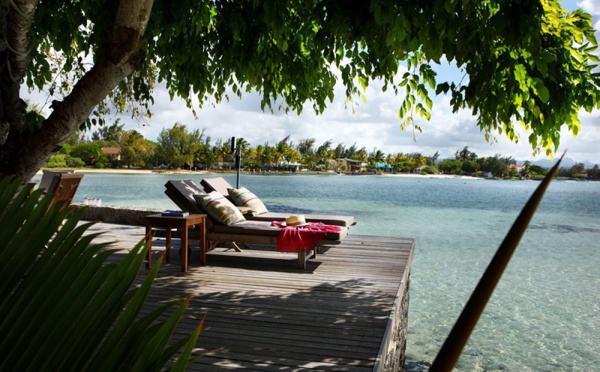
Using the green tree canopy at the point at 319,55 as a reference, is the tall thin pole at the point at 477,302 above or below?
below

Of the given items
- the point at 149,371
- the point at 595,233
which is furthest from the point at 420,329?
the point at 595,233

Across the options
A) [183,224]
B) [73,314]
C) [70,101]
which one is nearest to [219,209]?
[183,224]

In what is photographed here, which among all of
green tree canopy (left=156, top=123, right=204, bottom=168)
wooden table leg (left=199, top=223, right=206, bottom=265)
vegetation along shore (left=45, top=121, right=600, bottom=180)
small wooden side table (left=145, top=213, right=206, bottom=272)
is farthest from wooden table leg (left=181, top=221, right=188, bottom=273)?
green tree canopy (left=156, top=123, right=204, bottom=168)

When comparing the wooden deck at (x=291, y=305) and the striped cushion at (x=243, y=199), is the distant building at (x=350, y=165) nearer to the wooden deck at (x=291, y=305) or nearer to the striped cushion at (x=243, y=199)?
the striped cushion at (x=243, y=199)

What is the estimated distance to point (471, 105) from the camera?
3.72m

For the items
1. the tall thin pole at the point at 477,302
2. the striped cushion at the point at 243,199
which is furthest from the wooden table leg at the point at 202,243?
the tall thin pole at the point at 477,302

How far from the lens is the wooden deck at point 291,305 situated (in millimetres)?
2934

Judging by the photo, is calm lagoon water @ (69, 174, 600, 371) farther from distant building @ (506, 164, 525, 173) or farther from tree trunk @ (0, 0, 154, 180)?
distant building @ (506, 164, 525, 173)

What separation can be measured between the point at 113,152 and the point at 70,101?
73.6 meters

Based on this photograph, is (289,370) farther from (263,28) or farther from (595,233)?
(595,233)

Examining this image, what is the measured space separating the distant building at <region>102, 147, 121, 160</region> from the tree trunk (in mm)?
68690

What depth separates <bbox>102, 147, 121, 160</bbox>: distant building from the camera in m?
68.3

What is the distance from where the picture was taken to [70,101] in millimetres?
2984

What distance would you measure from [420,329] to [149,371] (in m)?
6.79
